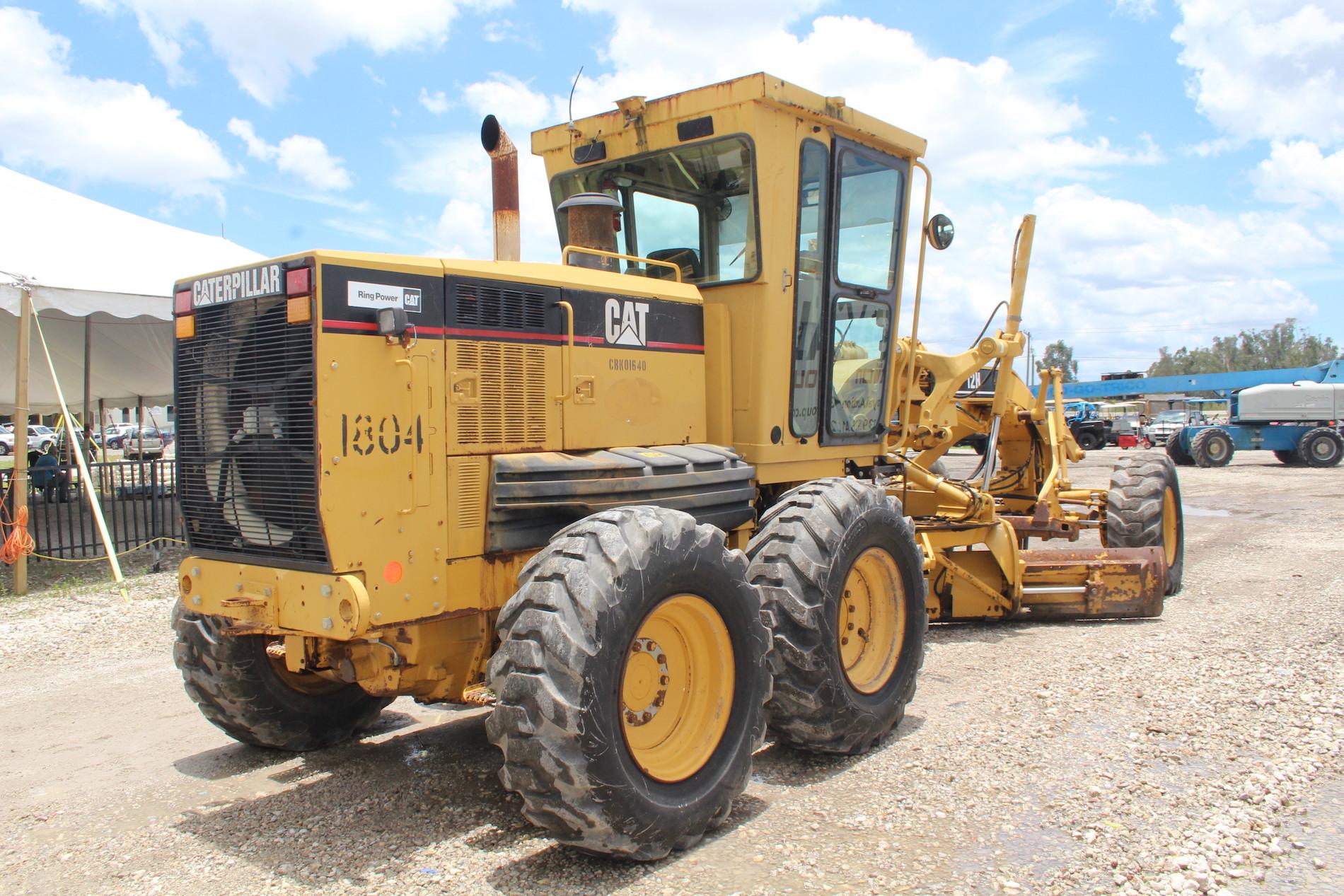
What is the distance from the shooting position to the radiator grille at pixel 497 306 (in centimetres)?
414

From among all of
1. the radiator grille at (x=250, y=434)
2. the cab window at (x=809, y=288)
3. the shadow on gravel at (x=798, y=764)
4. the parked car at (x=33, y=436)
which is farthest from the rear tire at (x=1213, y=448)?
the parked car at (x=33, y=436)

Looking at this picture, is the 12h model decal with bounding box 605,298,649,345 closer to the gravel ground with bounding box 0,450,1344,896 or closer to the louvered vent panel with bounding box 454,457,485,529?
the louvered vent panel with bounding box 454,457,485,529

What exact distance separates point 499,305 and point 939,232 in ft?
10.9

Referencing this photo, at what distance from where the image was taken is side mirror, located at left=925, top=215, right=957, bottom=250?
636 centimetres

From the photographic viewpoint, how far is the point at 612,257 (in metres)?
5.40

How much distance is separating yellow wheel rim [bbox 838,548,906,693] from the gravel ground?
40cm

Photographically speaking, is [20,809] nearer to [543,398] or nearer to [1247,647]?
[543,398]

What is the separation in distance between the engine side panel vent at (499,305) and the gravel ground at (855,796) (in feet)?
6.80

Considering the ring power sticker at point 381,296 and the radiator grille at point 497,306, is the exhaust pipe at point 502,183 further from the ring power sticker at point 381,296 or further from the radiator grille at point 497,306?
the ring power sticker at point 381,296

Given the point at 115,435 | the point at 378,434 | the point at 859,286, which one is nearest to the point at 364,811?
the point at 378,434

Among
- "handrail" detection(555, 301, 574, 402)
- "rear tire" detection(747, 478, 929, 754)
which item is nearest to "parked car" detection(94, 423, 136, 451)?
"handrail" detection(555, 301, 574, 402)

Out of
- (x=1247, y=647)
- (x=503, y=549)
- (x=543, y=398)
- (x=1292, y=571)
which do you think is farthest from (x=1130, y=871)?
(x=1292, y=571)

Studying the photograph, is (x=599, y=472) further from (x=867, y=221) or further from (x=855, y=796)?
(x=867, y=221)

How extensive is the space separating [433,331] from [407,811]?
6.67ft
